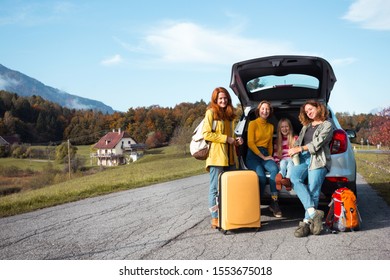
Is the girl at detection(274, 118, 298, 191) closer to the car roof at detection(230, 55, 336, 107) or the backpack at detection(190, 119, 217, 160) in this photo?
the car roof at detection(230, 55, 336, 107)

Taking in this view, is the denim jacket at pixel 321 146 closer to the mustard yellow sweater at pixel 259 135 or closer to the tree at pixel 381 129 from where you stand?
the mustard yellow sweater at pixel 259 135

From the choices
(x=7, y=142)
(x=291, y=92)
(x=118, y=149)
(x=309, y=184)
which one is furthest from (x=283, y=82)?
(x=118, y=149)

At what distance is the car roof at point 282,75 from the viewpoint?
524 cm

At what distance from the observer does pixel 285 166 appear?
5023 millimetres

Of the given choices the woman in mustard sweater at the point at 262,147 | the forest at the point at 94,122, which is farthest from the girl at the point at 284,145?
the forest at the point at 94,122

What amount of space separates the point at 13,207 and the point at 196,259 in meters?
5.08

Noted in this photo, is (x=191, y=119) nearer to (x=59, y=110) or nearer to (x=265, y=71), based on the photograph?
(x=59, y=110)

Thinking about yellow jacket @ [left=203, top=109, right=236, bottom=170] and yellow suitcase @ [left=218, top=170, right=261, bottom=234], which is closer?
yellow suitcase @ [left=218, top=170, right=261, bottom=234]

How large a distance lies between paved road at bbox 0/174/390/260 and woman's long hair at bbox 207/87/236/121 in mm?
1391

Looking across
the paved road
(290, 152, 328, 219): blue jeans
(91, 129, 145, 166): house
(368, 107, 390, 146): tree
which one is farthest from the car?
(91, 129, 145, 166): house

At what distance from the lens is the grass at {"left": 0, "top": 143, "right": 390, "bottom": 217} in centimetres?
793

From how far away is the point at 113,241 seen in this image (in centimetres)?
421

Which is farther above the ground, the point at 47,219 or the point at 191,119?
the point at 191,119
